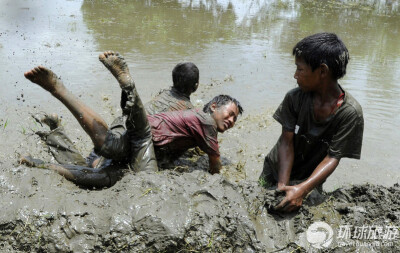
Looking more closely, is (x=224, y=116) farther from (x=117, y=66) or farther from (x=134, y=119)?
(x=117, y=66)

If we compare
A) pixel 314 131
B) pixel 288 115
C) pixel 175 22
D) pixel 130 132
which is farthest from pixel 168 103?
pixel 175 22

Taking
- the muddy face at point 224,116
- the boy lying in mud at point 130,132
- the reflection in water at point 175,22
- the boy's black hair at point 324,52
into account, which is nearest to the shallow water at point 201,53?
the reflection in water at point 175,22

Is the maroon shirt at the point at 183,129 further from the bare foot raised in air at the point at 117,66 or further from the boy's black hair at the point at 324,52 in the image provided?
the boy's black hair at the point at 324,52

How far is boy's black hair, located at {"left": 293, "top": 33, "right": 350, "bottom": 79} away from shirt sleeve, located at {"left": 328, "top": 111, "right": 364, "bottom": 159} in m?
0.39

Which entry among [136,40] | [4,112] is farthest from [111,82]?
[136,40]

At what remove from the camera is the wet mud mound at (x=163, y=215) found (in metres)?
2.50

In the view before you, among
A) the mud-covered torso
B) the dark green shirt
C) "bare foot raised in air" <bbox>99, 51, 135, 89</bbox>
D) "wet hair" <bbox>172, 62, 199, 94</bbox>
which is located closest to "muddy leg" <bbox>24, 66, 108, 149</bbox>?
"bare foot raised in air" <bbox>99, 51, 135, 89</bbox>

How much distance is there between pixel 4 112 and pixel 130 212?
3.58 m

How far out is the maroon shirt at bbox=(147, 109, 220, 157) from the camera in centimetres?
373

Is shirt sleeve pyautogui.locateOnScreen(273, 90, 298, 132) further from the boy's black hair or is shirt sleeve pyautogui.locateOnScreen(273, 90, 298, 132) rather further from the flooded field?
the flooded field

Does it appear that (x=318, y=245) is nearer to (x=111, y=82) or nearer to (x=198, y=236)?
(x=198, y=236)

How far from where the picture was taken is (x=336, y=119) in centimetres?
294

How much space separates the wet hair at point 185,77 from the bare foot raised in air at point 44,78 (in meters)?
1.63

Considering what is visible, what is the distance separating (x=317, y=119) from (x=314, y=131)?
10 cm
